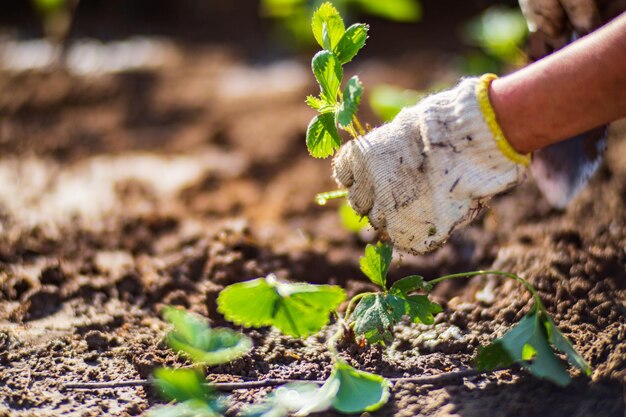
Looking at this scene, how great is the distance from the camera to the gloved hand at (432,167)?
1442mm

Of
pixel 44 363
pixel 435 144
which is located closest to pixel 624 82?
pixel 435 144

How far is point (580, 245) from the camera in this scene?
1.94 meters

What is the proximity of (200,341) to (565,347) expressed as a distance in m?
0.67

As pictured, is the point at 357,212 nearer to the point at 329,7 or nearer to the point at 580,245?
the point at 329,7

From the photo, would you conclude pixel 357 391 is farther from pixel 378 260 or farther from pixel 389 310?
pixel 378 260

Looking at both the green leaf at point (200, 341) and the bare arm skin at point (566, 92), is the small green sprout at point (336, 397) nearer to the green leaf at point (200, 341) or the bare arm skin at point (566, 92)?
the green leaf at point (200, 341)

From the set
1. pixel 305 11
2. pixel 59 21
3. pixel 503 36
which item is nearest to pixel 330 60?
pixel 503 36

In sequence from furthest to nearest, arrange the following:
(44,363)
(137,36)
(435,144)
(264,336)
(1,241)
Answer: (137,36) → (1,241) → (264,336) → (44,363) → (435,144)

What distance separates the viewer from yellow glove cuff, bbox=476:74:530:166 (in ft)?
4.67

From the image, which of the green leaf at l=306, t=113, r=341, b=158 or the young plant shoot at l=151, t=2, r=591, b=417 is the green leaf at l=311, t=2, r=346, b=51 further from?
the green leaf at l=306, t=113, r=341, b=158

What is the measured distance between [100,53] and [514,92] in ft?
9.67

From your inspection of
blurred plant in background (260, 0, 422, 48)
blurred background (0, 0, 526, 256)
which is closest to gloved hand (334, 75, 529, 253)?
blurred background (0, 0, 526, 256)

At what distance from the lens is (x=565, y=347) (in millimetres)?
1378

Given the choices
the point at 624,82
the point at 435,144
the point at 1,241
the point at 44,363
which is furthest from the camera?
the point at 1,241
